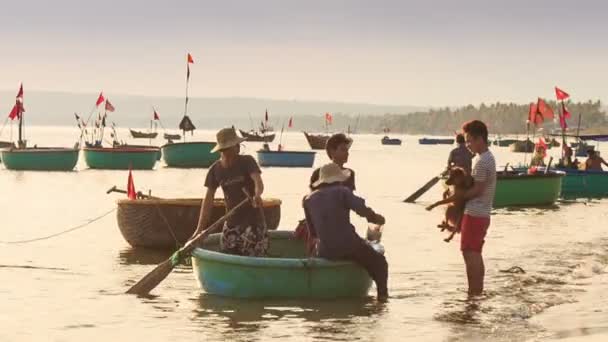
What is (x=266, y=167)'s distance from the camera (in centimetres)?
6319

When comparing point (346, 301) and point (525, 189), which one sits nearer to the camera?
point (346, 301)

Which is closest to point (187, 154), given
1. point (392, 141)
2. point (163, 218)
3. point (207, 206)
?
point (163, 218)

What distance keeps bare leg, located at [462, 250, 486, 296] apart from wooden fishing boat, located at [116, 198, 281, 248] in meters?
4.83

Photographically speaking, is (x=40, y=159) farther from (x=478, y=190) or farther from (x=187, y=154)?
(x=478, y=190)

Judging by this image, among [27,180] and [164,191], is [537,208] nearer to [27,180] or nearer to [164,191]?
[164,191]

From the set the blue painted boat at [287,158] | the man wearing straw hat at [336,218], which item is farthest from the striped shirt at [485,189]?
the blue painted boat at [287,158]

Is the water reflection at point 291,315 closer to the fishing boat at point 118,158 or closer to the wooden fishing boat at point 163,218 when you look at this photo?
the wooden fishing boat at point 163,218

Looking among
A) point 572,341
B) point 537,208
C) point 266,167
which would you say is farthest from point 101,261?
point 266,167

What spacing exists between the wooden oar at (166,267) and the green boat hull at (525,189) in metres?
16.9

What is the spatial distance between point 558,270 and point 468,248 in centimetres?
494

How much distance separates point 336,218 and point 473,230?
1543mm

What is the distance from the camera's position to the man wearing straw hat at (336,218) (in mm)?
11250

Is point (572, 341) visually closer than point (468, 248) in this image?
Yes

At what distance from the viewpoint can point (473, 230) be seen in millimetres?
11469
